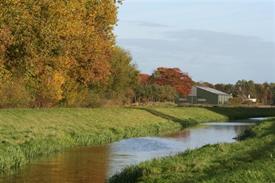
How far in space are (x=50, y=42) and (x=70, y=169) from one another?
23.4ft

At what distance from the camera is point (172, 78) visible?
15600 centimetres

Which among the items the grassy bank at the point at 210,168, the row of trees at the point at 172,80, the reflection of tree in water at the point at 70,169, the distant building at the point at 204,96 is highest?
the row of trees at the point at 172,80

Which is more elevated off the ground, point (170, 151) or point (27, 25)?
point (27, 25)

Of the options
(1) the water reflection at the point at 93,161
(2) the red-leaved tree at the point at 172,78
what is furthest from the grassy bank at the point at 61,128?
(2) the red-leaved tree at the point at 172,78

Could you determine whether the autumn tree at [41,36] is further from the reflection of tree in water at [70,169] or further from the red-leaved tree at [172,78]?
the red-leaved tree at [172,78]

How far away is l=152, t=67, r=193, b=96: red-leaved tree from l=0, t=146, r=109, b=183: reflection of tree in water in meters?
127

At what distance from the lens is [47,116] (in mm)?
40031

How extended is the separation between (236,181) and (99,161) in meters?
12.9

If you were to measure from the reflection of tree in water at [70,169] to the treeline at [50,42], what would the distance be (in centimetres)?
503

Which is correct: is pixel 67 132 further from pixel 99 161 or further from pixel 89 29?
pixel 99 161

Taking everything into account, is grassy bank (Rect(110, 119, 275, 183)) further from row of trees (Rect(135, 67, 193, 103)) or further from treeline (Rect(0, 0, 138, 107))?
row of trees (Rect(135, 67, 193, 103))

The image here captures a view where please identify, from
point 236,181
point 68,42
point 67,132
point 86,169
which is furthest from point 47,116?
point 236,181

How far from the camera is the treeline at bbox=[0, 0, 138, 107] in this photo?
86.4ft

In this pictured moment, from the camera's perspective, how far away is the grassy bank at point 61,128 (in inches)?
1058
